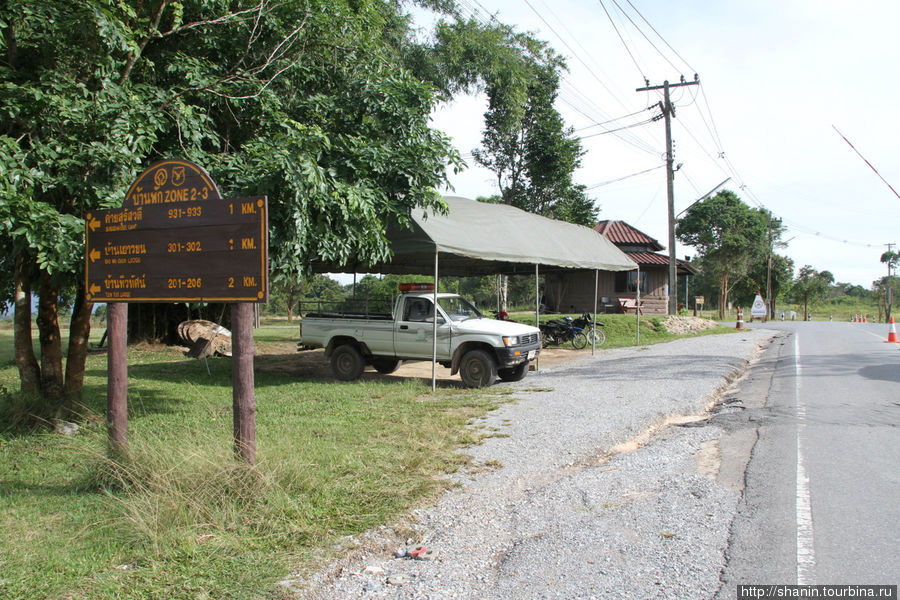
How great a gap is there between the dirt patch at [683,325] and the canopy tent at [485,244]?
7.68 meters

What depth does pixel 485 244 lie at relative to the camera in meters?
12.6

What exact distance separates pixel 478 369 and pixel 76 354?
6467mm

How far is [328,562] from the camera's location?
4055 mm

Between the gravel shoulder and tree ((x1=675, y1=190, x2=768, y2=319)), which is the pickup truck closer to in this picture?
the gravel shoulder

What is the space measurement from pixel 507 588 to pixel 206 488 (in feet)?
8.29

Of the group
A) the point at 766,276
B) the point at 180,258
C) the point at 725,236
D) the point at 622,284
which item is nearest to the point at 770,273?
the point at 766,276

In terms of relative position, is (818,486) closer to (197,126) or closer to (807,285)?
(197,126)

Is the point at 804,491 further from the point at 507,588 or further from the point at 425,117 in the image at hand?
the point at 425,117

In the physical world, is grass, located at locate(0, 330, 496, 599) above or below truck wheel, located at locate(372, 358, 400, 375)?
below

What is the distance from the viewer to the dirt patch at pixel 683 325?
25.5 meters

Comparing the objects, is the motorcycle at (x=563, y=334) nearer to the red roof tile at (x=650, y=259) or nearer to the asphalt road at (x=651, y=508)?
the asphalt road at (x=651, y=508)

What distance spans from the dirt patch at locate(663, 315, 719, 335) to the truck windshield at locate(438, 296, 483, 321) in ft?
48.1

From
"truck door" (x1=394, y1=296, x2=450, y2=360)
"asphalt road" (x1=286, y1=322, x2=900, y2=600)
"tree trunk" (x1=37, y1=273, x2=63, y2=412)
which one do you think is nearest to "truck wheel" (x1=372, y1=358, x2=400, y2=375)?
"truck door" (x1=394, y1=296, x2=450, y2=360)

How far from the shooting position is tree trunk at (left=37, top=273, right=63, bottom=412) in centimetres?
832
